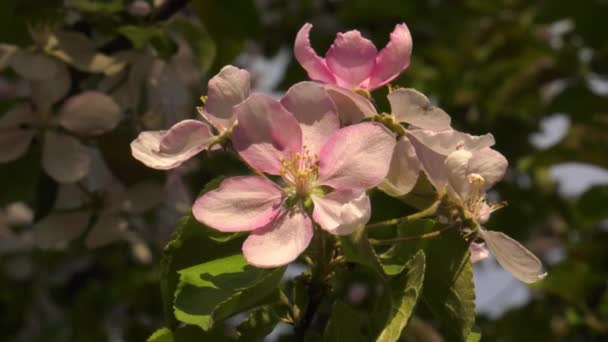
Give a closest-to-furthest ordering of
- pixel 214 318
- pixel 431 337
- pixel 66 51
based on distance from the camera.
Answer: pixel 214 318
pixel 66 51
pixel 431 337

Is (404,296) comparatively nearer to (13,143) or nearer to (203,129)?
(203,129)

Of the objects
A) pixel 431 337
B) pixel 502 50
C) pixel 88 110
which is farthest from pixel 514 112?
pixel 88 110

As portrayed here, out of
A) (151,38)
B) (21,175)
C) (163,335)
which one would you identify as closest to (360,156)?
(163,335)

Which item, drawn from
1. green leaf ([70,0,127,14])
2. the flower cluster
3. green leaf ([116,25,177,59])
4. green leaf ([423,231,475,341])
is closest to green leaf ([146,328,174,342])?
the flower cluster

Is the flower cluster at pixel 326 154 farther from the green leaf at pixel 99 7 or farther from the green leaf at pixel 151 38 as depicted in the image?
the green leaf at pixel 99 7

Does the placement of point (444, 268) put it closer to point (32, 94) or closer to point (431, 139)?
point (431, 139)

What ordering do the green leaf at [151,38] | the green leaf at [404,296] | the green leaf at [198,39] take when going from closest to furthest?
the green leaf at [404,296] → the green leaf at [151,38] → the green leaf at [198,39]

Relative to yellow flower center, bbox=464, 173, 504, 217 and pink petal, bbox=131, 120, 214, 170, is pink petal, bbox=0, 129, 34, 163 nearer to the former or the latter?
pink petal, bbox=131, 120, 214, 170

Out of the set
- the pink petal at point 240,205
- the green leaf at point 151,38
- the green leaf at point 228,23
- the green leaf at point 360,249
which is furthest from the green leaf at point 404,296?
the green leaf at point 228,23
